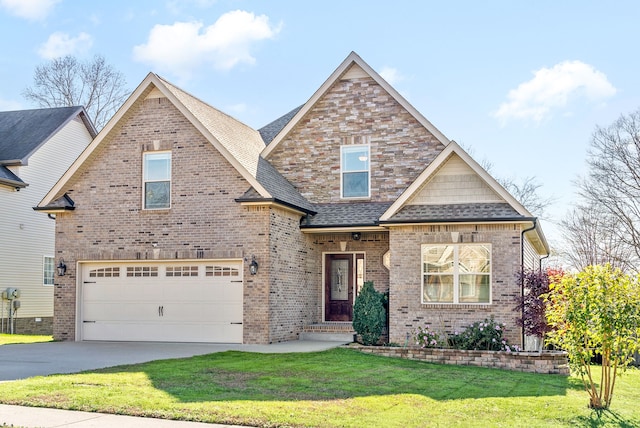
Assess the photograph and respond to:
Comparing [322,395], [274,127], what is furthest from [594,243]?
[322,395]

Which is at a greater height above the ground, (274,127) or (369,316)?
(274,127)

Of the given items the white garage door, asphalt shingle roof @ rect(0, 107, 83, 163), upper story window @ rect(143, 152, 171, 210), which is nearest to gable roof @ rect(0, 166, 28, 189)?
asphalt shingle roof @ rect(0, 107, 83, 163)

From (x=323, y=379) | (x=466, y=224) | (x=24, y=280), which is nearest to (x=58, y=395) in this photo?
(x=323, y=379)

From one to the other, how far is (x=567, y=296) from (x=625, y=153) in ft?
85.2

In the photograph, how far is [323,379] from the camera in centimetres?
1273

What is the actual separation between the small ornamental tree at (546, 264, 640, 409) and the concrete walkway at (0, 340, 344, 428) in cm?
577

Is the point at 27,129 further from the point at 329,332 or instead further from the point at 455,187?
the point at 455,187

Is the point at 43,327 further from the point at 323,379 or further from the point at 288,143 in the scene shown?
the point at 323,379

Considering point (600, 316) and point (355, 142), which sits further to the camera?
point (355, 142)

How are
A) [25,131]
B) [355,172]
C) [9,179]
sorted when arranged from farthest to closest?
[25,131] → [9,179] → [355,172]

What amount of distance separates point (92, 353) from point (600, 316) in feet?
37.2

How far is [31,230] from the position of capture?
1136 inches

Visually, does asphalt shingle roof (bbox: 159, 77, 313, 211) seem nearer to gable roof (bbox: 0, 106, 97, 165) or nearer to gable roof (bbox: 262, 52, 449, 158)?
gable roof (bbox: 262, 52, 449, 158)

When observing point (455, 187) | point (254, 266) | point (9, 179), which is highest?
point (9, 179)
